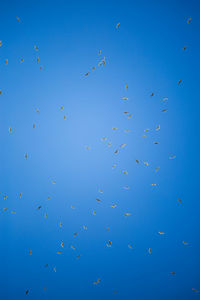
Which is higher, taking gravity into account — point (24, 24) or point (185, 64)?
point (185, 64)

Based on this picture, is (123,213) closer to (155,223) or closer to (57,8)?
(155,223)

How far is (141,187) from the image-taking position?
2.22 meters

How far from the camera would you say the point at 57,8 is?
7.14 feet

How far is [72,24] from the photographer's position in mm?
2182

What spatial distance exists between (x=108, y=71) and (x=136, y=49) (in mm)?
306

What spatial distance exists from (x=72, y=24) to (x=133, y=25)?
523 millimetres

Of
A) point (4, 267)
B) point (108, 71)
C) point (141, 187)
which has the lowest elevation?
point (4, 267)

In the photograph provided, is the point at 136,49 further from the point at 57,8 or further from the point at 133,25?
the point at 57,8

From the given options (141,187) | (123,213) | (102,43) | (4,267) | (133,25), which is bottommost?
(4,267)

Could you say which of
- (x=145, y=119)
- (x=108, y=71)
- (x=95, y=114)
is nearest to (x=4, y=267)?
(x=95, y=114)

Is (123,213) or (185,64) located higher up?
(185,64)

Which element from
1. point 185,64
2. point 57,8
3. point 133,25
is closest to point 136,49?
point 133,25

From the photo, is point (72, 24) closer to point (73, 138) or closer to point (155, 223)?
point (73, 138)

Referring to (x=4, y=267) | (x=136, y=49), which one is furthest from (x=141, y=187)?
(x=4, y=267)
